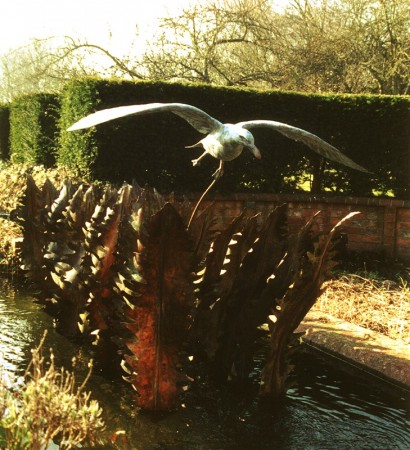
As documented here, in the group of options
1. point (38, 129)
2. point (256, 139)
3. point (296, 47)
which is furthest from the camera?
point (296, 47)

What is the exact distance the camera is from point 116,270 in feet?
10.3

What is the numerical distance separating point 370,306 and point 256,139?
4299mm

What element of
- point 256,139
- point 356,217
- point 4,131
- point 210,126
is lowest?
point 356,217

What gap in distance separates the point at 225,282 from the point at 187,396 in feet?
1.98

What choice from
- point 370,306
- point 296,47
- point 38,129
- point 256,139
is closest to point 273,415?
point 370,306

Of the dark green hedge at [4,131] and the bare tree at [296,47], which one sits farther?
the dark green hedge at [4,131]

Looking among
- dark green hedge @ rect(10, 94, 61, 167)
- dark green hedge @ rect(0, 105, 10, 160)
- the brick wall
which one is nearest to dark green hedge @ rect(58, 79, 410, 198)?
the brick wall

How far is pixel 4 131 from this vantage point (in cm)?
1886

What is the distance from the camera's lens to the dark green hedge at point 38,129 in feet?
43.4

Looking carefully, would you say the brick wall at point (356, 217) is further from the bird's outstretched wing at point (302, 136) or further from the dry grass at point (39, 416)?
the dry grass at point (39, 416)

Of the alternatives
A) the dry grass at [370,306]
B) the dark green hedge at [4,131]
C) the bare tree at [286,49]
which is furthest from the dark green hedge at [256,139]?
the dark green hedge at [4,131]

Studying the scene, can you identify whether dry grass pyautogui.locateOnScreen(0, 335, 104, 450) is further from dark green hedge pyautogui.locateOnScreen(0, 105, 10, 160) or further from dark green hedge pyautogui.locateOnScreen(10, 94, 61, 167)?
dark green hedge pyautogui.locateOnScreen(0, 105, 10, 160)

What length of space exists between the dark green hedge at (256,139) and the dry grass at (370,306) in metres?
3.12

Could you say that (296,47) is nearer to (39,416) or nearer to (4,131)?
(4,131)
